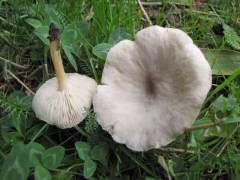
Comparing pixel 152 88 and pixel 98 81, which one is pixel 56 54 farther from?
pixel 152 88

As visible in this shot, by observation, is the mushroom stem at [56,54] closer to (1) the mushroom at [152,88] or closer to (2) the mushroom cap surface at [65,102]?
(2) the mushroom cap surface at [65,102]

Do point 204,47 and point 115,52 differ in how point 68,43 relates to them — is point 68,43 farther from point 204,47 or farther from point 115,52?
point 204,47

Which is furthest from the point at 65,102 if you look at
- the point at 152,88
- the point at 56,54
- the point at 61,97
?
the point at 152,88

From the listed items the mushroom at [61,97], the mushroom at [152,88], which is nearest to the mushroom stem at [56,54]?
the mushroom at [61,97]

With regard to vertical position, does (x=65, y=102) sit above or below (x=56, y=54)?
below

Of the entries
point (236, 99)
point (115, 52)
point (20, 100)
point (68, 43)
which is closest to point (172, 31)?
point (115, 52)

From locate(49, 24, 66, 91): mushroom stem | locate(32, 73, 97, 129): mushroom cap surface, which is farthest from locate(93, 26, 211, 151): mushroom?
locate(49, 24, 66, 91): mushroom stem
